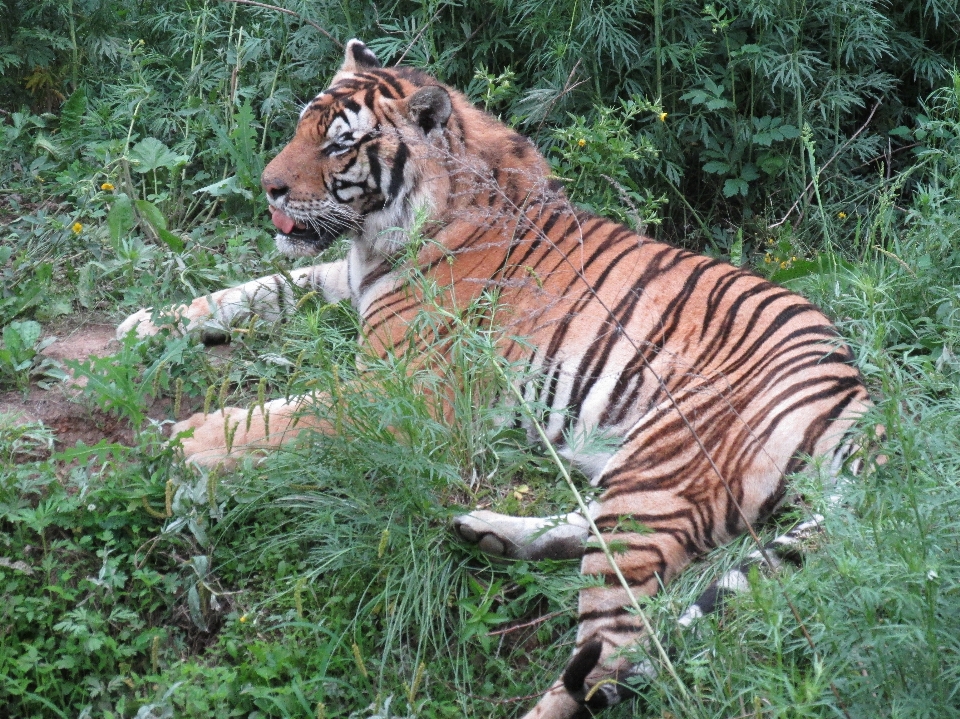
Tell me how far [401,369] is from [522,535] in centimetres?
68

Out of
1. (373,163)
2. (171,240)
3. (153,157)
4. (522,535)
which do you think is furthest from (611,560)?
(153,157)

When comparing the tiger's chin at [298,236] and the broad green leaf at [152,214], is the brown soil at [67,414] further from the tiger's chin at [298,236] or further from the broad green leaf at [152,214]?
the broad green leaf at [152,214]

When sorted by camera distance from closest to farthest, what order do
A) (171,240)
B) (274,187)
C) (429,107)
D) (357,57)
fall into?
(429,107) < (274,187) < (357,57) < (171,240)

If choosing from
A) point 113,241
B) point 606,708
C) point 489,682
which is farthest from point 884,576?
point 113,241

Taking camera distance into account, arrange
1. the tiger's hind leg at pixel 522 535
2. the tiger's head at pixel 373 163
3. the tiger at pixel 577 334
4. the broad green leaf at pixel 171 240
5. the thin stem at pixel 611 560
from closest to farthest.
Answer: the thin stem at pixel 611 560, the tiger at pixel 577 334, the tiger's hind leg at pixel 522 535, the tiger's head at pixel 373 163, the broad green leaf at pixel 171 240

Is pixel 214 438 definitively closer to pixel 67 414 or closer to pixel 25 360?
pixel 67 414

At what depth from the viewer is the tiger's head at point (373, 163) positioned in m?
4.11

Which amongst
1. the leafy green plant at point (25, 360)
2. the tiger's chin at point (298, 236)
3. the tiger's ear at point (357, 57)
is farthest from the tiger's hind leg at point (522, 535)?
the tiger's ear at point (357, 57)

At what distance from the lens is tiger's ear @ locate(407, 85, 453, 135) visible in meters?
4.00

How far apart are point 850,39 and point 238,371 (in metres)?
3.57

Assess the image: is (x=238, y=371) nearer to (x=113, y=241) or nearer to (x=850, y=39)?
(x=113, y=241)

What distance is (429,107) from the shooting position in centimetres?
406

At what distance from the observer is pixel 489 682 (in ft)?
10.5

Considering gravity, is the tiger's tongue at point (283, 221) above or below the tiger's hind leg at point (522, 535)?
above
